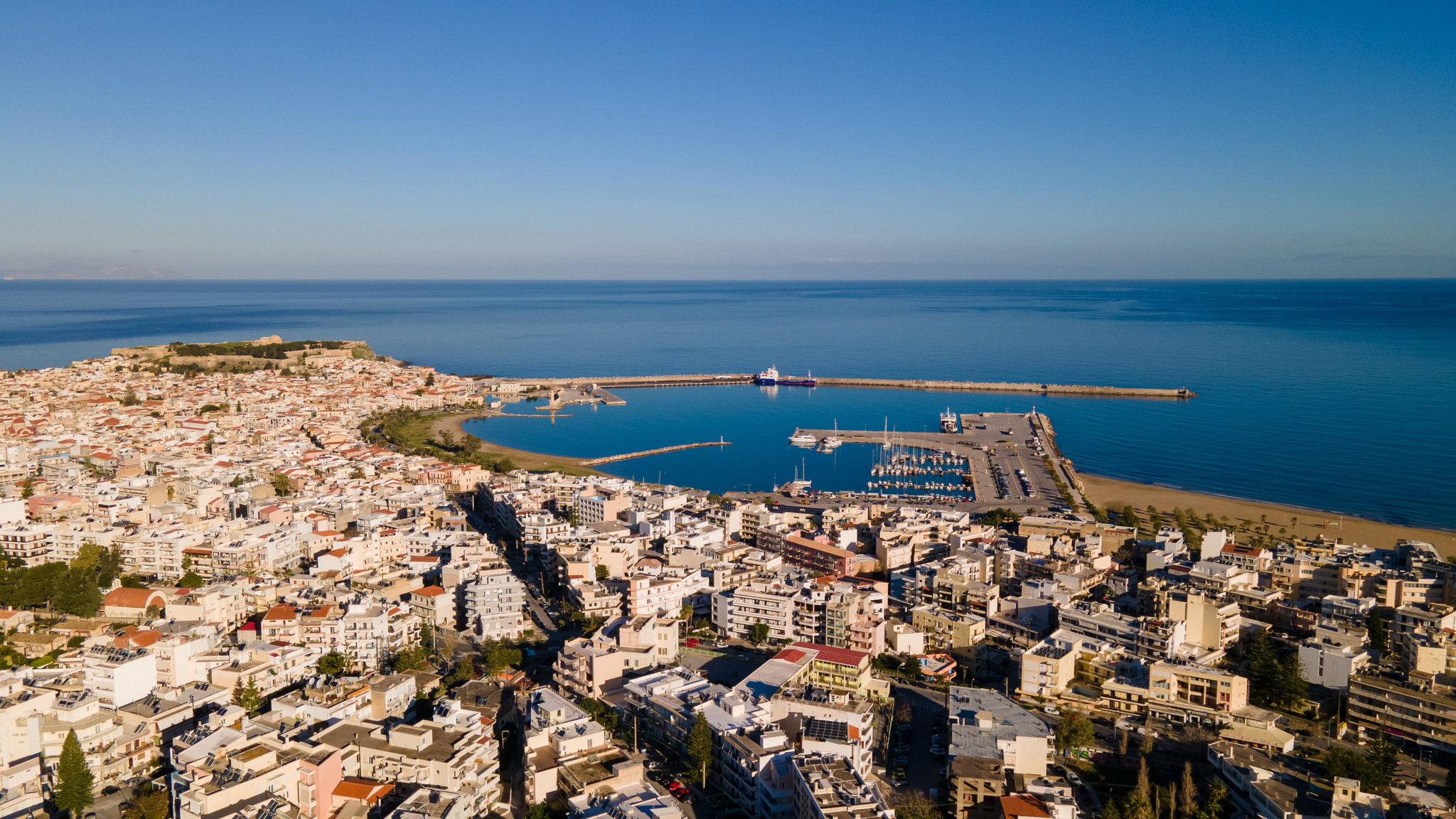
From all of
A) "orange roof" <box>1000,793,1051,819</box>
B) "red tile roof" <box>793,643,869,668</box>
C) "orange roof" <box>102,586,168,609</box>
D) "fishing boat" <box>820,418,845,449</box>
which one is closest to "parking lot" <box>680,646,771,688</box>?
"red tile roof" <box>793,643,869,668</box>

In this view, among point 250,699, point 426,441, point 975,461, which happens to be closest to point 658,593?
point 250,699

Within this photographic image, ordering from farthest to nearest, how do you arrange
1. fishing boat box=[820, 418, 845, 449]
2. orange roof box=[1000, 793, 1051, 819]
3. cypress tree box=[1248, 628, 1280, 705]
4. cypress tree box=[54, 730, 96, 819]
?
fishing boat box=[820, 418, 845, 449], cypress tree box=[1248, 628, 1280, 705], cypress tree box=[54, 730, 96, 819], orange roof box=[1000, 793, 1051, 819]

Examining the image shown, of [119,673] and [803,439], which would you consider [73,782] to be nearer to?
[119,673]

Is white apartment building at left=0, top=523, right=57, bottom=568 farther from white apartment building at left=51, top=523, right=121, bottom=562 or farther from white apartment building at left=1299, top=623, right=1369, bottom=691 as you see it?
white apartment building at left=1299, top=623, right=1369, bottom=691

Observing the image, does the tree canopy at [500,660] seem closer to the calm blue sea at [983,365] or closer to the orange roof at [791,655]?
the orange roof at [791,655]

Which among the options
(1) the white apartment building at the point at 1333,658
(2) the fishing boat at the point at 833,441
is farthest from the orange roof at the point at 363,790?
(2) the fishing boat at the point at 833,441

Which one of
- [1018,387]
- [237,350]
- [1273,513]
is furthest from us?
[237,350]

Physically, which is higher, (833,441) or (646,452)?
(833,441)
